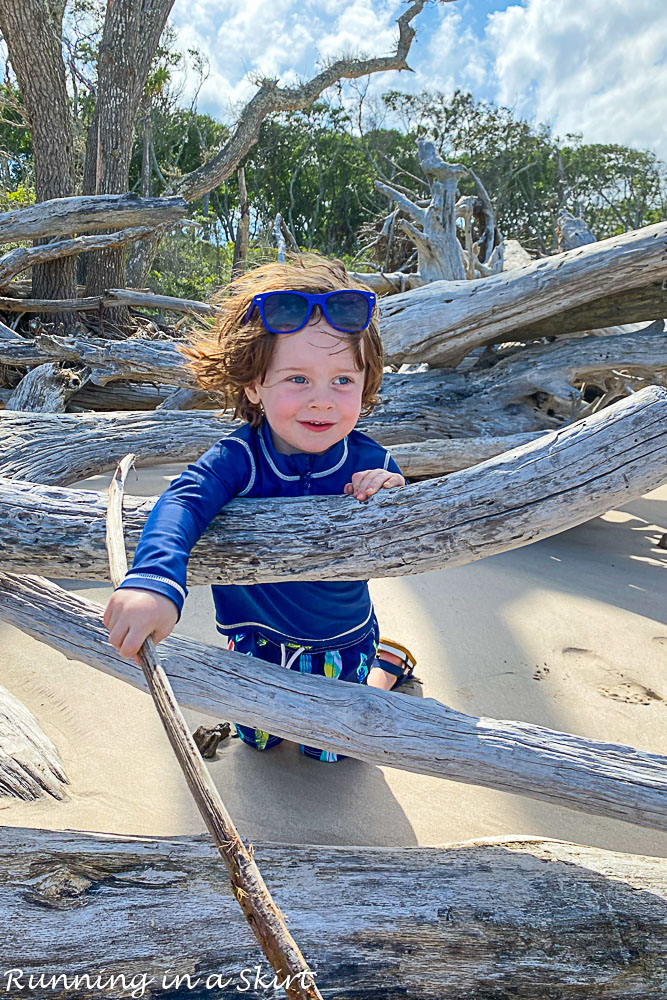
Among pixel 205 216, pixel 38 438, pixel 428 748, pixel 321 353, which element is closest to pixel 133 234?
pixel 38 438

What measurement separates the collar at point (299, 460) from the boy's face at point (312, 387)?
10cm

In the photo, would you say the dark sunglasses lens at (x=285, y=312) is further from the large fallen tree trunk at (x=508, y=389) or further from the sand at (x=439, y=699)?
the large fallen tree trunk at (x=508, y=389)

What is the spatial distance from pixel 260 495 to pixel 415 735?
2.43 ft

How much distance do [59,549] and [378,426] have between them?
8.51ft

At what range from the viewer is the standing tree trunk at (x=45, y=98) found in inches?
274

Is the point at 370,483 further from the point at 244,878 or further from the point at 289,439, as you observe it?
the point at 244,878

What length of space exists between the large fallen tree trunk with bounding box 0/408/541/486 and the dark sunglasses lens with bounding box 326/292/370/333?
1.43 meters

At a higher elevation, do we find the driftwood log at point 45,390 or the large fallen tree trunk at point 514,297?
the large fallen tree trunk at point 514,297

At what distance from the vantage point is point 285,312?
1.64 metres

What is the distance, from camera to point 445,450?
3.31m

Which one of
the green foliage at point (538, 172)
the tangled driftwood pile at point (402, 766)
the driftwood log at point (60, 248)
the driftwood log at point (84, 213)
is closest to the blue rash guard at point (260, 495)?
the tangled driftwood pile at point (402, 766)

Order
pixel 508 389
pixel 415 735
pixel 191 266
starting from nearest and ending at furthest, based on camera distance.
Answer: pixel 415 735
pixel 508 389
pixel 191 266

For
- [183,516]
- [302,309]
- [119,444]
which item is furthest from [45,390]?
[183,516]

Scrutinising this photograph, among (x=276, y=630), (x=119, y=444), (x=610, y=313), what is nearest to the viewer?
(x=276, y=630)
